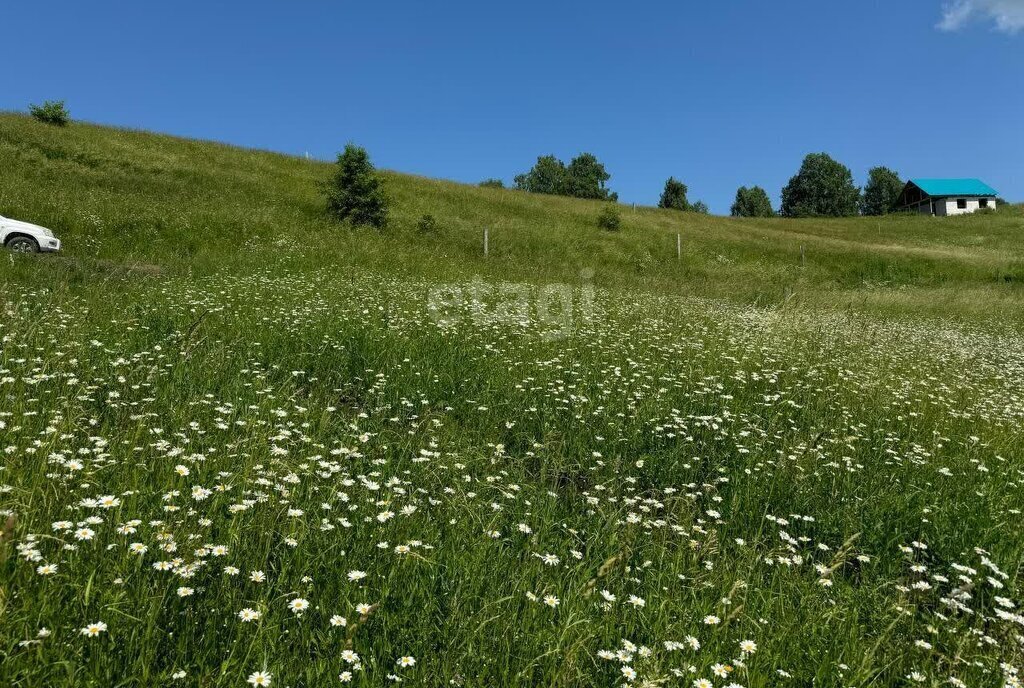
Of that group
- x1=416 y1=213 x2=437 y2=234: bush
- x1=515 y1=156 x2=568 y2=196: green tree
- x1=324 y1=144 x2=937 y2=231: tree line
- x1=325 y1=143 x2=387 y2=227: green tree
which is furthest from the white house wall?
x1=325 y1=143 x2=387 y2=227: green tree

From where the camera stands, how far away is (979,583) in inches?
168

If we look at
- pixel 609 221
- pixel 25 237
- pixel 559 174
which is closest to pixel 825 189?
pixel 559 174

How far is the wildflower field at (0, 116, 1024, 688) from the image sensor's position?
2865 millimetres

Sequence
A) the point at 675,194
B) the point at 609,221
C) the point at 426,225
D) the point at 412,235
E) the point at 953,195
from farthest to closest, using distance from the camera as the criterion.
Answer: the point at 675,194 → the point at 953,195 → the point at 609,221 → the point at 426,225 → the point at 412,235

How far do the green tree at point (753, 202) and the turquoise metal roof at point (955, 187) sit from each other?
3579 centimetres

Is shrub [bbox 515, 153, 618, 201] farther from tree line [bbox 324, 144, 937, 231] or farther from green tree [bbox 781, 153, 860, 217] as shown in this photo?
green tree [bbox 781, 153, 860, 217]

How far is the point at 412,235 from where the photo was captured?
2925cm

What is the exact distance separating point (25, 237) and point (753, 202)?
134 m

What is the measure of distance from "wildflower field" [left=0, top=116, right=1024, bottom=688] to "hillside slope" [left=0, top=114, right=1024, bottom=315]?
9.41 m

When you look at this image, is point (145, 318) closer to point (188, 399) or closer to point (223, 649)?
point (188, 399)

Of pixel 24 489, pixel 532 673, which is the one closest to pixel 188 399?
pixel 24 489

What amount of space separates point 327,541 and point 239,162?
40.7 m

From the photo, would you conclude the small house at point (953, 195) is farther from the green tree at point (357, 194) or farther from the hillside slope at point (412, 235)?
the green tree at point (357, 194)

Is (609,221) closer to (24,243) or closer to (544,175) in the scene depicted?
(24,243)
